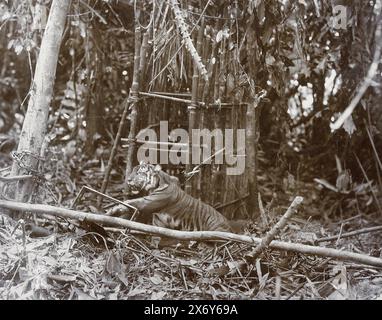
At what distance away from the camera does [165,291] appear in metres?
3.10

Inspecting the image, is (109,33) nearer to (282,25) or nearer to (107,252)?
(282,25)

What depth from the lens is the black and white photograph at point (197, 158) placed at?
3.17 metres

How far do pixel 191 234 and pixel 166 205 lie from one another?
2.65ft

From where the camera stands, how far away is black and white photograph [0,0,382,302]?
3.17 metres

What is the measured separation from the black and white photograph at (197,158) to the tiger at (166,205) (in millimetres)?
12

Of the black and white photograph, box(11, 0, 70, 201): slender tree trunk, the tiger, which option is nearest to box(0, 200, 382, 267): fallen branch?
the black and white photograph

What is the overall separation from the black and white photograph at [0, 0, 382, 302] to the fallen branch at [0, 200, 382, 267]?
0.01 meters

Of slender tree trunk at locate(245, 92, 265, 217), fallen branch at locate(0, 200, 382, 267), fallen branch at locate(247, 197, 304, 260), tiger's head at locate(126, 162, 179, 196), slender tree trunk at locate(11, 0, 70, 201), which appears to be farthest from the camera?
slender tree trunk at locate(245, 92, 265, 217)

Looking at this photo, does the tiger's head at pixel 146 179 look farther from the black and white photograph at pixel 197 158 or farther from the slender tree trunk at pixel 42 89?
the slender tree trunk at pixel 42 89

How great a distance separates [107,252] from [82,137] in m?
2.62

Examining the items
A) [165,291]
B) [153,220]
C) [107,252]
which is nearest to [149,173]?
[153,220]

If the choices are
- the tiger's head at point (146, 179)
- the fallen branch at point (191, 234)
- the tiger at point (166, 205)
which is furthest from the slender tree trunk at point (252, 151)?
the fallen branch at point (191, 234)

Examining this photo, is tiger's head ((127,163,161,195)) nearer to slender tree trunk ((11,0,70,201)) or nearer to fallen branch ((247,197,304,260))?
slender tree trunk ((11,0,70,201))
